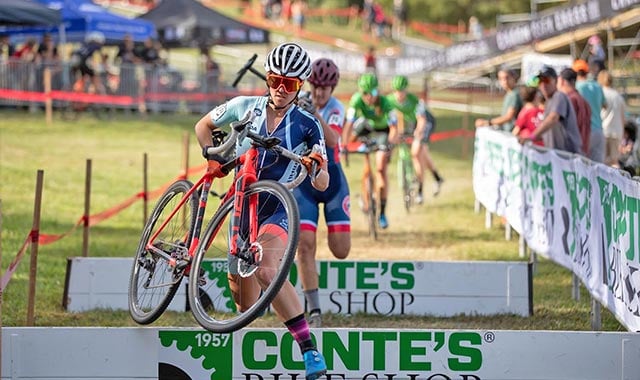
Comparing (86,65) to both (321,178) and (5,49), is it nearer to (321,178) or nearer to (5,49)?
(5,49)

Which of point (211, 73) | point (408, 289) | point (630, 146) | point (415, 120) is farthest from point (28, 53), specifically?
point (408, 289)

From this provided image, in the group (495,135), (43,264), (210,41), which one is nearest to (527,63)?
(210,41)

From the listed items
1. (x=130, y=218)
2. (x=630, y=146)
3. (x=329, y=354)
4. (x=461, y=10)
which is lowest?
(x=329, y=354)

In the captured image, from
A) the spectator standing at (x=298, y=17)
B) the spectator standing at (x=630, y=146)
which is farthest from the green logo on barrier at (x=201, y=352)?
the spectator standing at (x=298, y=17)

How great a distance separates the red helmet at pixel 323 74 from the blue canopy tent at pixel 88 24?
69.6 feet

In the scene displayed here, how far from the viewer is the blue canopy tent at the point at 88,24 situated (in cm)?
3206

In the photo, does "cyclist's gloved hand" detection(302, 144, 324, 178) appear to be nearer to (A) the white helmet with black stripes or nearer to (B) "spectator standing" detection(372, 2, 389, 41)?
(A) the white helmet with black stripes

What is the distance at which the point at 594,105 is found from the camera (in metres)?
16.3

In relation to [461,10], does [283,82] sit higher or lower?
lower

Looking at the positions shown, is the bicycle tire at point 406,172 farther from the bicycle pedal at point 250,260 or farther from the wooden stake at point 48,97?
the bicycle pedal at point 250,260

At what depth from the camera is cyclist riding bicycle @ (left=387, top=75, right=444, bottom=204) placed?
17953 millimetres

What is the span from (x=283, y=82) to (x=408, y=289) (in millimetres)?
3830

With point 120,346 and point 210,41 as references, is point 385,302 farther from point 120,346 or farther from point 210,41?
point 210,41

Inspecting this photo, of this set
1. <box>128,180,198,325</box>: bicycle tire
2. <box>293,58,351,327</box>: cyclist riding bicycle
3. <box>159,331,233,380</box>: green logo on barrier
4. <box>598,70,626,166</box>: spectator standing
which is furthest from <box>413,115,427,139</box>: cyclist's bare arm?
<box>159,331,233,380</box>: green logo on barrier
